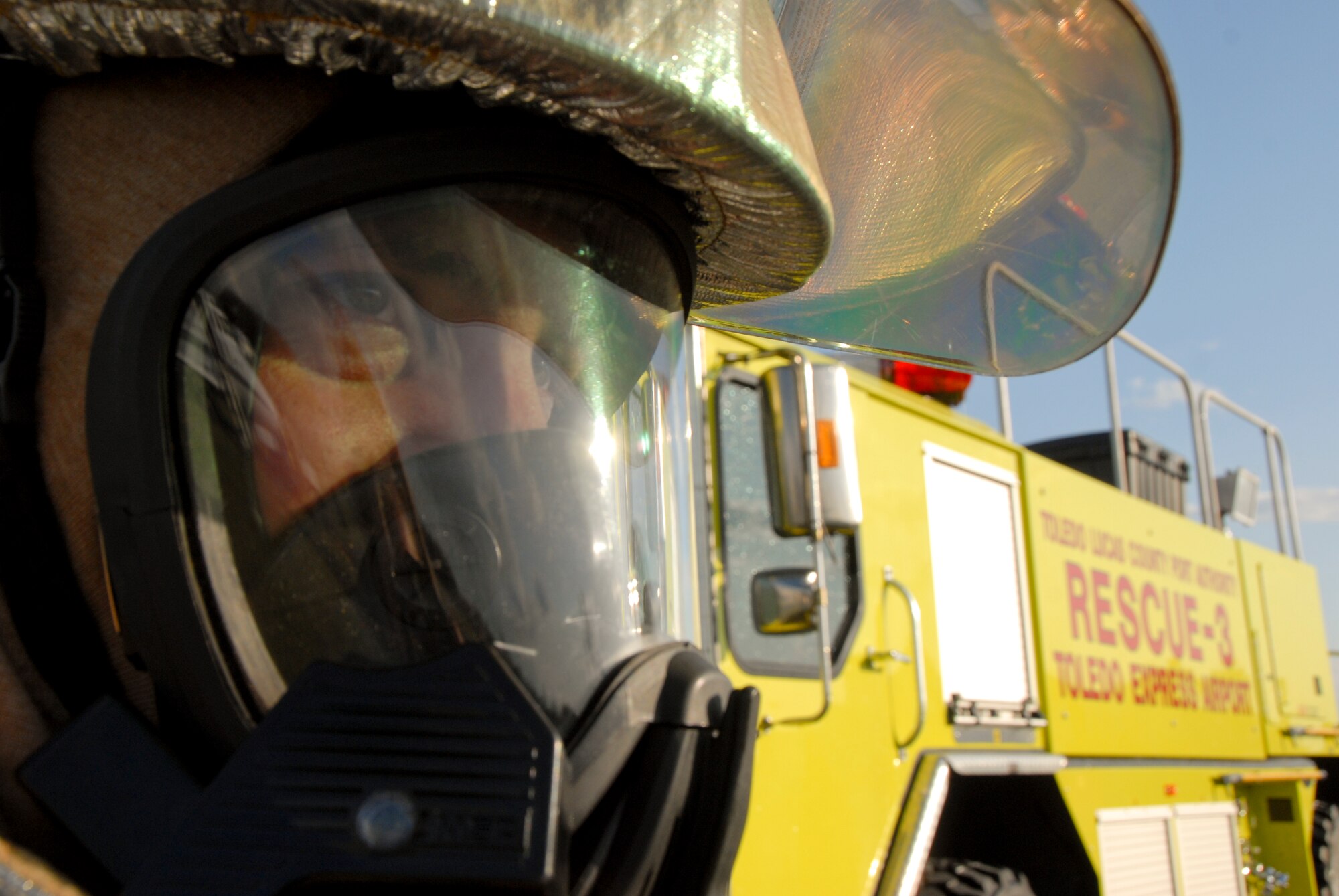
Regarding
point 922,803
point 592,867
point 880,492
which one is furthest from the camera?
point 880,492

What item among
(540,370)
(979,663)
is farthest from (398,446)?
(979,663)

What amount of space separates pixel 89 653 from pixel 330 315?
33 cm

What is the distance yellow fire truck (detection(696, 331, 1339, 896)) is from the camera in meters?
2.64

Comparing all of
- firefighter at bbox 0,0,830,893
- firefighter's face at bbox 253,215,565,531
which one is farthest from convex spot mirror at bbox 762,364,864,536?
firefighter's face at bbox 253,215,565,531

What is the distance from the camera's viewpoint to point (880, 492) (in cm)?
323

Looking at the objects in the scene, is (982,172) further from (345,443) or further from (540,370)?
(345,443)

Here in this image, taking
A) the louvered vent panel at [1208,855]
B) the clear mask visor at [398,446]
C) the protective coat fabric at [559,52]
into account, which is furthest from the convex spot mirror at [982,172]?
the louvered vent panel at [1208,855]

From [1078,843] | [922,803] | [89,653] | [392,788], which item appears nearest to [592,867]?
[392,788]

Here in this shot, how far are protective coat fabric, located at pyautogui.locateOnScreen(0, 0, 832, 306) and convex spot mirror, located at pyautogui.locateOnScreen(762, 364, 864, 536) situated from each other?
1656 millimetres

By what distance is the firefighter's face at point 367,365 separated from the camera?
89 centimetres

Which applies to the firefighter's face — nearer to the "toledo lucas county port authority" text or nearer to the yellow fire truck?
the yellow fire truck

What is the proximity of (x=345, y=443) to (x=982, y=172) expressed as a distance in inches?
31.7

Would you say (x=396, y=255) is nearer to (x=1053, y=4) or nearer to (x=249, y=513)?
(x=249, y=513)

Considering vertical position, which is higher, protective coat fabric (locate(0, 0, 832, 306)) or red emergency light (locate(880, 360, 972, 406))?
red emergency light (locate(880, 360, 972, 406))
